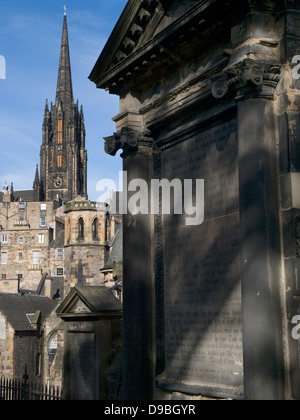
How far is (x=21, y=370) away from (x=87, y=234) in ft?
39.7

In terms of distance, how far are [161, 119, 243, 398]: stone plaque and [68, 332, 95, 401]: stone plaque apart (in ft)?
9.67

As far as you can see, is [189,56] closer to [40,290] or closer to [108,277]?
[108,277]

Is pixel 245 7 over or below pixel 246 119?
over

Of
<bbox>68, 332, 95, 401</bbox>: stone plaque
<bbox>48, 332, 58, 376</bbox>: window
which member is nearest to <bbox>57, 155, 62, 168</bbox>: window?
<bbox>48, 332, 58, 376</bbox>: window

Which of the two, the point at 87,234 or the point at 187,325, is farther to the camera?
the point at 87,234

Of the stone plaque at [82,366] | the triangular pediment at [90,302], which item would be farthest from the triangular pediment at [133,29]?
the stone plaque at [82,366]

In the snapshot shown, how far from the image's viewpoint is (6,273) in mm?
83688

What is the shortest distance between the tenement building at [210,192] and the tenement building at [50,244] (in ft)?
58.9

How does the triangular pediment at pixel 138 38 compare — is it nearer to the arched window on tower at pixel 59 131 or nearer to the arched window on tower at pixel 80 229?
the arched window on tower at pixel 80 229

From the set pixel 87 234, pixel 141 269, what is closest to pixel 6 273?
pixel 87 234

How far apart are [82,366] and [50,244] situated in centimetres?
7266

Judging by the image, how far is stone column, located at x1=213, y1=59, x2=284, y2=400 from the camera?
6.68 meters
